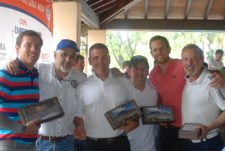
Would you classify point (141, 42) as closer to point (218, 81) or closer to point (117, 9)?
point (117, 9)

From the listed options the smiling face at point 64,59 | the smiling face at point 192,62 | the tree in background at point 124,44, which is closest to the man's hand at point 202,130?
the smiling face at point 192,62

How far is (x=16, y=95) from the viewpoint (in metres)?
2.35

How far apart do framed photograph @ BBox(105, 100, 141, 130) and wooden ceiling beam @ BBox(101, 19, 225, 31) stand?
33.2 ft

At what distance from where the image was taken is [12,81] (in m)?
2.33

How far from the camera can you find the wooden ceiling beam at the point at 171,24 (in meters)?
12.7

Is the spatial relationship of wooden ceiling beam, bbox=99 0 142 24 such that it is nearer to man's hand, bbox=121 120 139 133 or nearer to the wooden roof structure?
the wooden roof structure

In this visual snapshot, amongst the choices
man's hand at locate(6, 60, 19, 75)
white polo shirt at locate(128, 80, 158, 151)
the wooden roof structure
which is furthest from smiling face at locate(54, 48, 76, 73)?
the wooden roof structure

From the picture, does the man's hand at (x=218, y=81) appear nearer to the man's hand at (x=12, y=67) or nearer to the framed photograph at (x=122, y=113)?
the framed photograph at (x=122, y=113)

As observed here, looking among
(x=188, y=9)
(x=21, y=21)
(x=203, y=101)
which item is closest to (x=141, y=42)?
(x=188, y=9)

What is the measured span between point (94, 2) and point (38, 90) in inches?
303

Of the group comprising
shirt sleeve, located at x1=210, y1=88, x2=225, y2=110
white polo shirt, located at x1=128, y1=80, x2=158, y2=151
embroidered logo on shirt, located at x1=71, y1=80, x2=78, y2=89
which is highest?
embroidered logo on shirt, located at x1=71, y1=80, x2=78, y2=89

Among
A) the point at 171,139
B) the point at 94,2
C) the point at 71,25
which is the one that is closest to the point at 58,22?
the point at 71,25

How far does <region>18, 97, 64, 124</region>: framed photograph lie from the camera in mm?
2312

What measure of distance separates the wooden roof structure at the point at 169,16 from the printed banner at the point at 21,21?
7.33m
